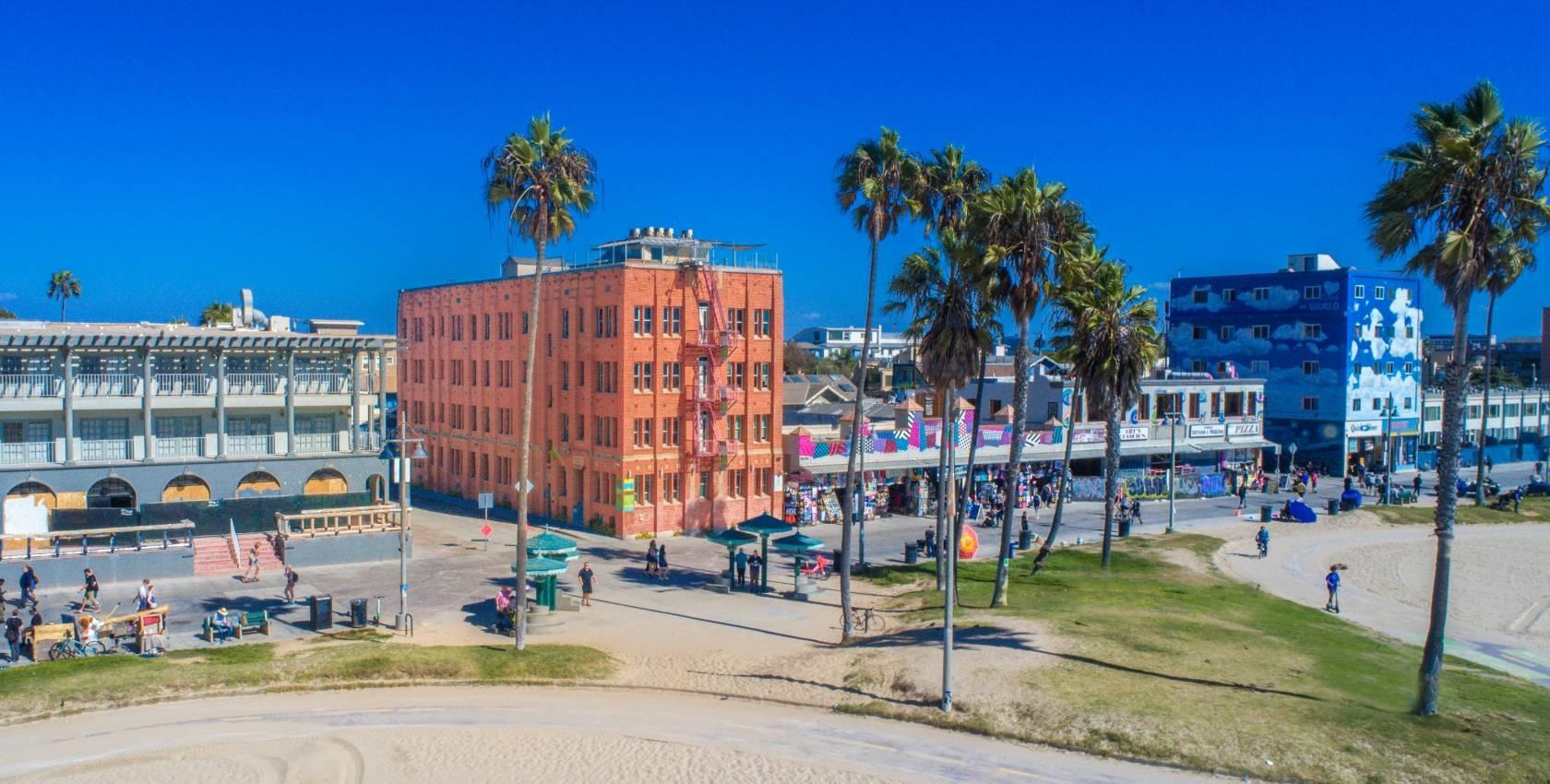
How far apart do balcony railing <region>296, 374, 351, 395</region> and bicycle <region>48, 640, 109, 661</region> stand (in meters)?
20.3

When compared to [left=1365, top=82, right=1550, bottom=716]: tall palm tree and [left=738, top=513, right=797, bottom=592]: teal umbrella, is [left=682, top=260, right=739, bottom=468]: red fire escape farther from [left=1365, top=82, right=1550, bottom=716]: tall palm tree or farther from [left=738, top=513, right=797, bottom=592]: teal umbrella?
[left=1365, top=82, right=1550, bottom=716]: tall palm tree

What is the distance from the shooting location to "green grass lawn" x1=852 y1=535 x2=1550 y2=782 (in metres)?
22.0

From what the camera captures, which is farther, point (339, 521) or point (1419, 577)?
point (1419, 577)

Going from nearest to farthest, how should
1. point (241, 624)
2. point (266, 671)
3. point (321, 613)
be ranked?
point (266, 671), point (241, 624), point (321, 613)

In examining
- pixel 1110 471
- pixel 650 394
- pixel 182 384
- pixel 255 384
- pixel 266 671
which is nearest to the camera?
pixel 266 671

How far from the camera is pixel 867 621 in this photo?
114ft

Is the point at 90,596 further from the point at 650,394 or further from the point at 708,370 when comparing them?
the point at 708,370

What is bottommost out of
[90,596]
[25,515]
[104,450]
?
[90,596]

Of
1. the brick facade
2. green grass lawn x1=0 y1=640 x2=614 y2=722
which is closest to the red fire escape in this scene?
the brick facade

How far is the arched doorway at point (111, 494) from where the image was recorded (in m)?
44.2

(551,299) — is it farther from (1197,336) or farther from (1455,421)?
(1197,336)

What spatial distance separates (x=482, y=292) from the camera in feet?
211

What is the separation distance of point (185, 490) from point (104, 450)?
3284mm

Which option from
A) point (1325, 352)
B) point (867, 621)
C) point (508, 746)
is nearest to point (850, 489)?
point (867, 621)
